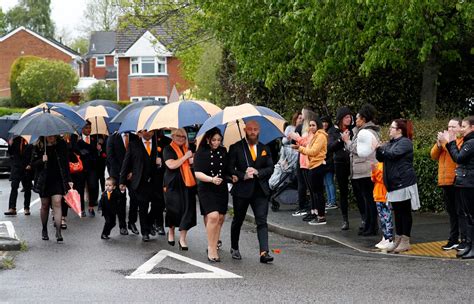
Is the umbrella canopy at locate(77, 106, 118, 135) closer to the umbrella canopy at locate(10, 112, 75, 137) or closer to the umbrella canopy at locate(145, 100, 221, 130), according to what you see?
the umbrella canopy at locate(10, 112, 75, 137)

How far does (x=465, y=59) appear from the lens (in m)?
19.0

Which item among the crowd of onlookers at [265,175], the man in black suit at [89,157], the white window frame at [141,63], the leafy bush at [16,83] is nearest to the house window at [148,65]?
the white window frame at [141,63]

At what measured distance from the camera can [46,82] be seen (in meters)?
61.2

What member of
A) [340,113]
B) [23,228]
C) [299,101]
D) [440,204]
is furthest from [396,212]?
[299,101]

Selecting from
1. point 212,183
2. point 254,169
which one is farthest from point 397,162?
point 212,183

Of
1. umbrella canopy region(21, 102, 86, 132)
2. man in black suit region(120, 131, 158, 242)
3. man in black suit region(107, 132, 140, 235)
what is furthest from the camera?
umbrella canopy region(21, 102, 86, 132)

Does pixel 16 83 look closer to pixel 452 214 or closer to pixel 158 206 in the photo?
pixel 158 206

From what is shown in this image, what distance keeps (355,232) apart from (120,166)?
386 cm

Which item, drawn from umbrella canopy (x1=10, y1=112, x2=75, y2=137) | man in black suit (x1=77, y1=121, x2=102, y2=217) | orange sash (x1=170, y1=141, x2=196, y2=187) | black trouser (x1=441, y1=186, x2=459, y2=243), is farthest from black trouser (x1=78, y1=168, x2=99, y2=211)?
black trouser (x1=441, y1=186, x2=459, y2=243)

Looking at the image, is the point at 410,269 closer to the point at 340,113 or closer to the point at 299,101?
the point at 340,113

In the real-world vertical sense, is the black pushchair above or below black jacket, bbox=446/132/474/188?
below

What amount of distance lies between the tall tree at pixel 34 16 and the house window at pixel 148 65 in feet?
127

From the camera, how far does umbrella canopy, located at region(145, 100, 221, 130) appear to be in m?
11.7

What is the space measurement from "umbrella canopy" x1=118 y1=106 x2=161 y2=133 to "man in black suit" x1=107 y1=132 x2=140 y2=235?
37 cm
